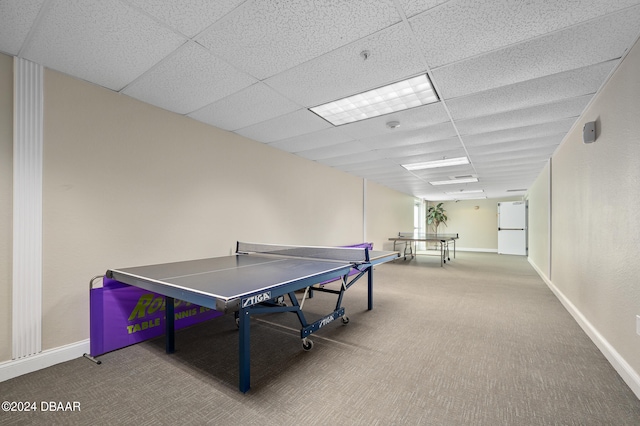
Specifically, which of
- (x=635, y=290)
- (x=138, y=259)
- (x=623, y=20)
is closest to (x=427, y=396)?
(x=635, y=290)

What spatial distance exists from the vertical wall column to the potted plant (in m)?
12.8

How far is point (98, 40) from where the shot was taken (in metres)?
1.88

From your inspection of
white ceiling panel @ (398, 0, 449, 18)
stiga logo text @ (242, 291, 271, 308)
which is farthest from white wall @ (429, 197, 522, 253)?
stiga logo text @ (242, 291, 271, 308)

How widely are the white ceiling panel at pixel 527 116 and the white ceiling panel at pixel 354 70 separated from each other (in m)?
1.49

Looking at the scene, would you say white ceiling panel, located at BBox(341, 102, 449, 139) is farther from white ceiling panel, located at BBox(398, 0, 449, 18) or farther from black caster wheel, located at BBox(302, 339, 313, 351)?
black caster wheel, located at BBox(302, 339, 313, 351)

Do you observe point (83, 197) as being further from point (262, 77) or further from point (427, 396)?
point (427, 396)

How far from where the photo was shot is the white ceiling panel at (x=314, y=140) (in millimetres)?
3771

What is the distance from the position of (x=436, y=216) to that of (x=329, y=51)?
469 inches

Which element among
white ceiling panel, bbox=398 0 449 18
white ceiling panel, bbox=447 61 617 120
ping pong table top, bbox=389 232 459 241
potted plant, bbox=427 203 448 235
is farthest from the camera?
potted plant, bbox=427 203 448 235

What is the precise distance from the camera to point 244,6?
1588 mm

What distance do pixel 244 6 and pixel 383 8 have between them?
32.2 inches

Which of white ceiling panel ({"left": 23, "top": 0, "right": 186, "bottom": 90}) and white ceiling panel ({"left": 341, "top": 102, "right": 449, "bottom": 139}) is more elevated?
white ceiling panel ({"left": 23, "top": 0, "right": 186, "bottom": 90})

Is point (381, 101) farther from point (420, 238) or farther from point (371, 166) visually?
point (420, 238)

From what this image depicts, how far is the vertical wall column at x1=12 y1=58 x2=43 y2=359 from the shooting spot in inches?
81.5
